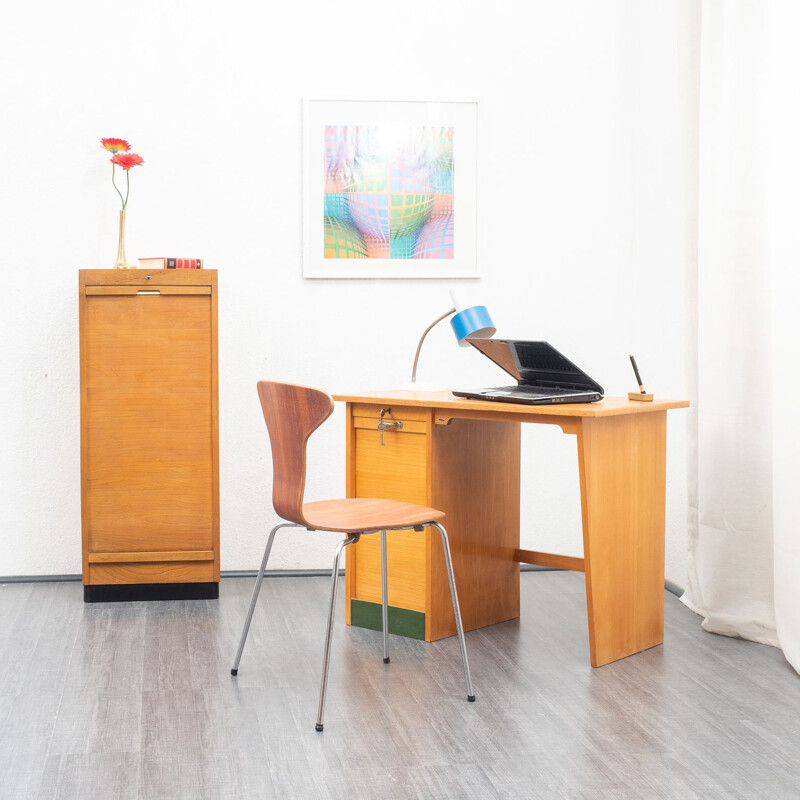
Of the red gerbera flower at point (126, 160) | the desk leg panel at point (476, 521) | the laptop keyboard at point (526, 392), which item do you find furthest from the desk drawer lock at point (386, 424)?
the red gerbera flower at point (126, 160)

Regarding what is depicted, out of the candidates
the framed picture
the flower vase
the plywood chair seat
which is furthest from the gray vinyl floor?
the framed picture

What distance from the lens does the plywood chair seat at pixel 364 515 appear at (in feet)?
8.16

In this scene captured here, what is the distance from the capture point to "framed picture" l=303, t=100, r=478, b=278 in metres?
4.04

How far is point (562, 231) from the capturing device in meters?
4.20

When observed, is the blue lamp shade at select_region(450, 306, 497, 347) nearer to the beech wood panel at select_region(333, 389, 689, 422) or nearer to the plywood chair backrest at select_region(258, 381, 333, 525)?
the beech wood panel at select_region(333, 389, 689, 422)

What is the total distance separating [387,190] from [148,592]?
1867 millimetres

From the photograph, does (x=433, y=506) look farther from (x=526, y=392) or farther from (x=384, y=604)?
(x=526, y=392)

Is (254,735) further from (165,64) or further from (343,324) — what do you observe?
(165,64)

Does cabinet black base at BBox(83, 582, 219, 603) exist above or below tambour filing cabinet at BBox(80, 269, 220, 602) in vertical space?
below

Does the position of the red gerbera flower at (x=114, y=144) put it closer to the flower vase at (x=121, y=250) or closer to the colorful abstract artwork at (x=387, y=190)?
the flower vase at (x=121, y=250)

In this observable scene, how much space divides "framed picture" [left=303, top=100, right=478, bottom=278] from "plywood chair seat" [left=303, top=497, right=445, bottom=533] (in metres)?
1.48

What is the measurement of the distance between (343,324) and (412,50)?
1.18 meters

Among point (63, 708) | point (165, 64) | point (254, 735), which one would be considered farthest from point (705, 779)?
point (165, 64)

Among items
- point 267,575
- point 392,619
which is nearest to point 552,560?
point 392,619
